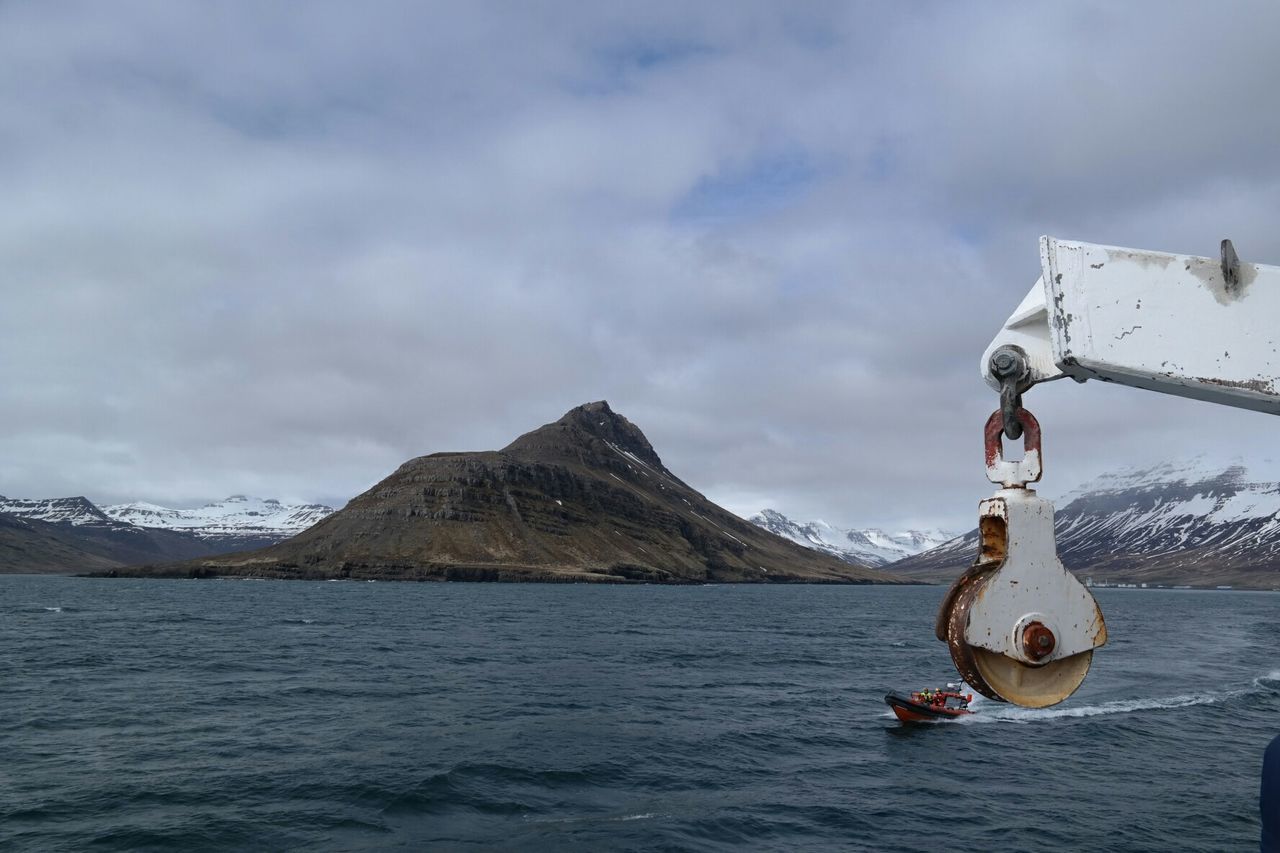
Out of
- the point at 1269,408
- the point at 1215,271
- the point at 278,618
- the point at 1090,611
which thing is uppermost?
the point at 1215,271

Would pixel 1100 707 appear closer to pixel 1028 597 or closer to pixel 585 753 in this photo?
pixel 585 753

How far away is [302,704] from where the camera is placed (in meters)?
43.7

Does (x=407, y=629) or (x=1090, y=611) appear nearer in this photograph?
(x=1090, y=611)

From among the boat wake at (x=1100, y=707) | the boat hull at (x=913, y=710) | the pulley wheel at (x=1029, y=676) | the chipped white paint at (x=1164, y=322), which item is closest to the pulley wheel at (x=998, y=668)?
the pulley wheel at (x=1029, y=676)

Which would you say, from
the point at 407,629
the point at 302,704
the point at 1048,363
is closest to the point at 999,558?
the point at 1048,363

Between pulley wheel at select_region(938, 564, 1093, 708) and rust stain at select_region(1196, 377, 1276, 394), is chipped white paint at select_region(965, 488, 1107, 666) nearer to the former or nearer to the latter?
pulley wheel at select_region(938, 564, 1093, 708)

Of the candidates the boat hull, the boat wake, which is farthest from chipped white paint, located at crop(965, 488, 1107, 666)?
the boat hull

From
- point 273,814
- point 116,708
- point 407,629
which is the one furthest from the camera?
point 407,629

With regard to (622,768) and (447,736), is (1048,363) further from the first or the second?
(447,736)

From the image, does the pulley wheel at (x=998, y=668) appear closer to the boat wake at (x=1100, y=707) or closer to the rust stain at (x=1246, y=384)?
the rust stain at (x=1246, y=384)

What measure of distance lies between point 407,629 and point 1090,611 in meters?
91.2

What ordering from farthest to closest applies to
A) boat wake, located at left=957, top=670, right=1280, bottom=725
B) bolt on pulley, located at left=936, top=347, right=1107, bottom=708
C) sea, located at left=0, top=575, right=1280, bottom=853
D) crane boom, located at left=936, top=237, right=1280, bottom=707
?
1. boat wake, located at left=957, top=670, right=1280, bottom=725
2. sea, located at left=0, top=575, right=1280, bottom=853
3. bolt on pulley, located at left=936, top=347, right=1107, bottom=708
4. crane boom, located at left=936, top=237, right=1280, bottom=707

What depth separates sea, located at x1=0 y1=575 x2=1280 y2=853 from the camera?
1035 inches

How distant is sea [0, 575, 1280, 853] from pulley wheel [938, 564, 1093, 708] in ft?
72.5
